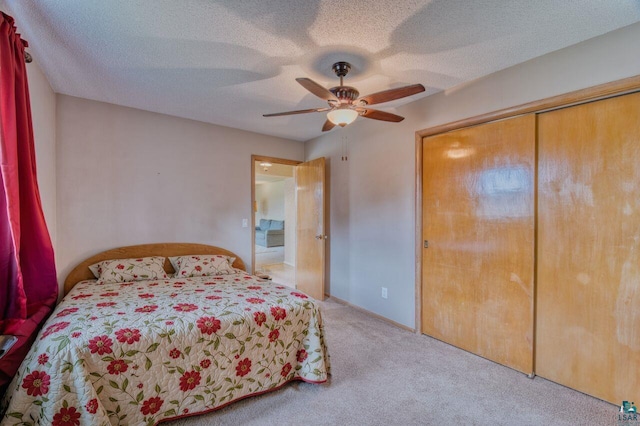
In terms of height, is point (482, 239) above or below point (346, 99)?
below

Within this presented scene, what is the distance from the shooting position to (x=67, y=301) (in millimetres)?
2152

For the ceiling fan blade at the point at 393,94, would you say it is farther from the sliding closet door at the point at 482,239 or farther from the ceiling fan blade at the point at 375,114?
the sliding closet door at the point at 482,239

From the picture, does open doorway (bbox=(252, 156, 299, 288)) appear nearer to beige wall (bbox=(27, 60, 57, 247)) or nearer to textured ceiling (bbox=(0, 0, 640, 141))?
textured ceiling (bbox=(0, 0, 640, 141))

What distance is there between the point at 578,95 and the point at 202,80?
9.38 ft

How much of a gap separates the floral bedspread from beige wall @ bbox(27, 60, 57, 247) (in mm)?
861

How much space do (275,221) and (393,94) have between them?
8239 mm

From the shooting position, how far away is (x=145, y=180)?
324 centimetres

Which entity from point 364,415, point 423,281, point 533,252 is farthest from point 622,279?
point 364,415

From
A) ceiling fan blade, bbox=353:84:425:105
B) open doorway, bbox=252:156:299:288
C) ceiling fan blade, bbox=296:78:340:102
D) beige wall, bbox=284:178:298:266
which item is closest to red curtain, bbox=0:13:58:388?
ceiling fan blade, bbox=296:78:340:102

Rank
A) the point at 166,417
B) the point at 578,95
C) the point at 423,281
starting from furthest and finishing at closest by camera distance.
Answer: the point at 423,281
the point at 578,95
the point at 166,417

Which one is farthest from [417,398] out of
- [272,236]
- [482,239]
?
[272,236]

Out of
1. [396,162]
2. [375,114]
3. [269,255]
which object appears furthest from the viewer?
[269,255]

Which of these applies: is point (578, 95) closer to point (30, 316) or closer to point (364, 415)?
point (364, 415)

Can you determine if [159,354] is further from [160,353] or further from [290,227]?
[290,227]
